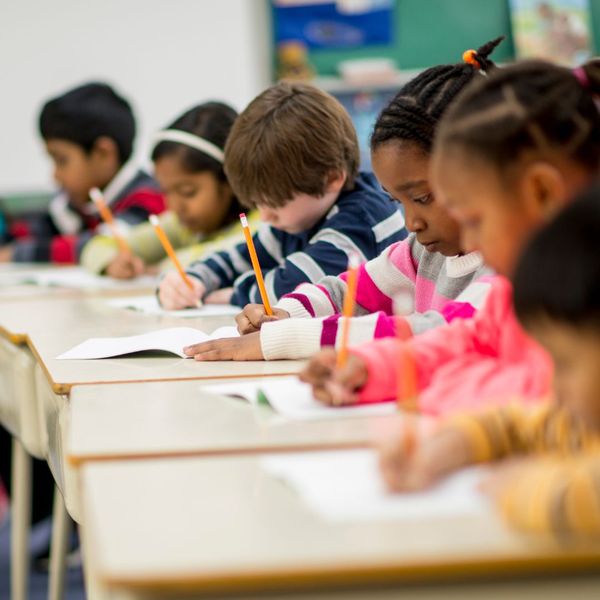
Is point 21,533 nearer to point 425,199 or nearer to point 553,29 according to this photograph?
point 425,199

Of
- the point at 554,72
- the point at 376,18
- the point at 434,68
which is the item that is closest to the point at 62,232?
the point at 376,18

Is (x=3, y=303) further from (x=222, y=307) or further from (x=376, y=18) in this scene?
(x=376, y=18)

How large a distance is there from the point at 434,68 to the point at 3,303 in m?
1.32

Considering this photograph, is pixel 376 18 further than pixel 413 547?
Yes

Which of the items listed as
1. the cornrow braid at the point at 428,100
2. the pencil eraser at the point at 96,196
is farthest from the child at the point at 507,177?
the pencil eraser at the point at 96,196

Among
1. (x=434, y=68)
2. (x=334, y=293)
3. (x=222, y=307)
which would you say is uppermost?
(x=434, y=68)

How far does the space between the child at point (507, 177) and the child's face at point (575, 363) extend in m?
0.13

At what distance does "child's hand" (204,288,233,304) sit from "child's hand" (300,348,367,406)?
3.83 feet

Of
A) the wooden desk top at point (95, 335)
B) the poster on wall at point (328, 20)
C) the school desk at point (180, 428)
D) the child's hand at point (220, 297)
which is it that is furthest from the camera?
the poster on wall at point (328, 20)

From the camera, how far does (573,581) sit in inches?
27.1

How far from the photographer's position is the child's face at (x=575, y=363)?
2.47ft

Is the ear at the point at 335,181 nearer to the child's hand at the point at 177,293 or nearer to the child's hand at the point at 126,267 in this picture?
the child's hand at the point at 177,293

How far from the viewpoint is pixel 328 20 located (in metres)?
5.02

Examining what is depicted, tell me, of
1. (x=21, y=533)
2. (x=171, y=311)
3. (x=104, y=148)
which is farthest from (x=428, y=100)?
(x=104, y=148)
